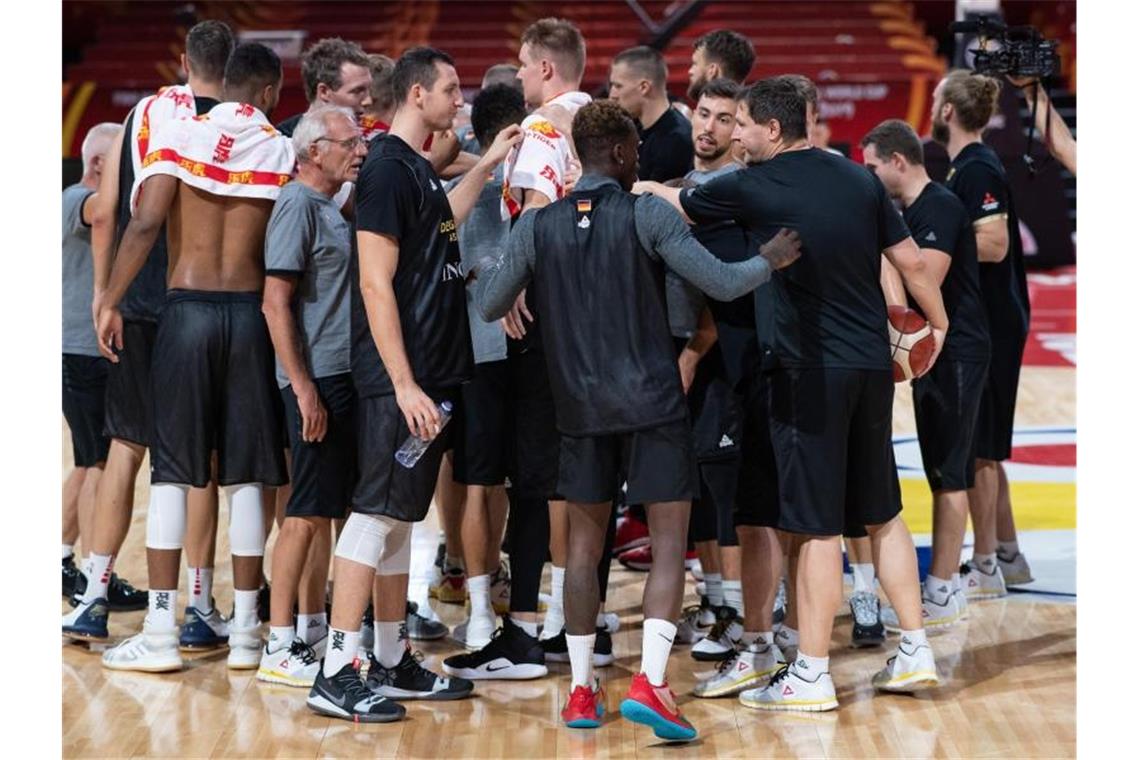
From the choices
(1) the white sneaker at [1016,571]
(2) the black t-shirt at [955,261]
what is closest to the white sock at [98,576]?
(2) the black t-shirt at [955,261]

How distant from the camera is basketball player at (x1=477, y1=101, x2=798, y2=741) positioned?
437cm

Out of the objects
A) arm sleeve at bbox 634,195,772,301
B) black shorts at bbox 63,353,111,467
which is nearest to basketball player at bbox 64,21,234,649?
black shorts at bbox 63,353,111,467

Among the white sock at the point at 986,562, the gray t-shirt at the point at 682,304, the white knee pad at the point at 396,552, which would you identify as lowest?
the white sock at the point at 986,562

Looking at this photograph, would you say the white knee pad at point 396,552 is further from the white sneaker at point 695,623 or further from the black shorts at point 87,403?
the black shorts at point 87,403

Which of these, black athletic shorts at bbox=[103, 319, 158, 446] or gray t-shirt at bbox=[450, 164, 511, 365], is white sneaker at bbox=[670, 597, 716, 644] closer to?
gray t-shirt at bbox=[450, 164, 511, 365]

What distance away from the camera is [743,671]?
4.85m

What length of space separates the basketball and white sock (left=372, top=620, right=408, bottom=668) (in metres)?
1.70

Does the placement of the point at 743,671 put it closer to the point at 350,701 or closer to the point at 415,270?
the point at 350,701

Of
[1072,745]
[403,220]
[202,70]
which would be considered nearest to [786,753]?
[1072,745]

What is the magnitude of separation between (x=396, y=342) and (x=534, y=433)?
0.88m

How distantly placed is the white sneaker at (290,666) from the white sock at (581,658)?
858mm

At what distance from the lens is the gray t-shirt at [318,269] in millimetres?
4766

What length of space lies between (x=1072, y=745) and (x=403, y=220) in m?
2.33
